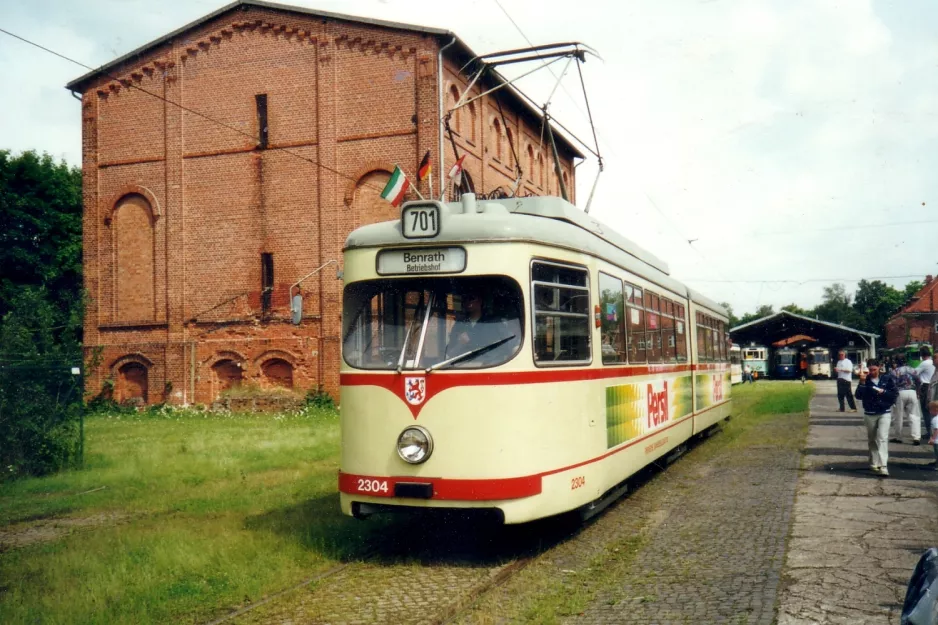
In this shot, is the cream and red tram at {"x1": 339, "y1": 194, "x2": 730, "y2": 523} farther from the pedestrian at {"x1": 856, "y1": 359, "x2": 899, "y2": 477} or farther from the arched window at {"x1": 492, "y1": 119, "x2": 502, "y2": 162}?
the arched window at {"x1": 492, "y1": 119, "x2": 502, "y2": 162}

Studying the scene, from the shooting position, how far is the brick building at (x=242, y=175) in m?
27.1

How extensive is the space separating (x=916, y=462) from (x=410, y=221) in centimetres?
939

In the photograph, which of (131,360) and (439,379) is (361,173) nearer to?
(131,360)

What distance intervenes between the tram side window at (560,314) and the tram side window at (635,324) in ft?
6.05

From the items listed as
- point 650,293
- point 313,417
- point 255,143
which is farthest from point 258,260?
point 650,293

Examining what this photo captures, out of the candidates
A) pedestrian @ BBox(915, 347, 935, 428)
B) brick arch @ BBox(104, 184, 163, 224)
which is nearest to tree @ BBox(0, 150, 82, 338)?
brick arch @ BBox(104, 184, 163, 224)

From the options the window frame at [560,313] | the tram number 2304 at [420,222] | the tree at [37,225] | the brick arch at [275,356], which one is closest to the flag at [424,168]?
the brick arch at [275,356]

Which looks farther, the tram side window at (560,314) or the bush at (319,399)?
the bush at (319,399)

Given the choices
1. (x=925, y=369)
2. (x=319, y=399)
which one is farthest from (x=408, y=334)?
(x=319, y=399)

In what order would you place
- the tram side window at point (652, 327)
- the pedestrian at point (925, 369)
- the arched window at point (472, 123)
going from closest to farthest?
the tram side window at point (652, 327) < the pedestrian at point (925, 369) < the arched window at point (472, 123)

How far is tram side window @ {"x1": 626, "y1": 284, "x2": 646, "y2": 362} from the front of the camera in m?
10.3

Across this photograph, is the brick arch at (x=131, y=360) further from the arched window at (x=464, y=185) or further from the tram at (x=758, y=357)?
the tram at (x=758, y=357)

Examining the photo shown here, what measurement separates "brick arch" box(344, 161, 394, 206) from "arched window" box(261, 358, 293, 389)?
204 inches

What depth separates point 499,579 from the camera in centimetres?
706
